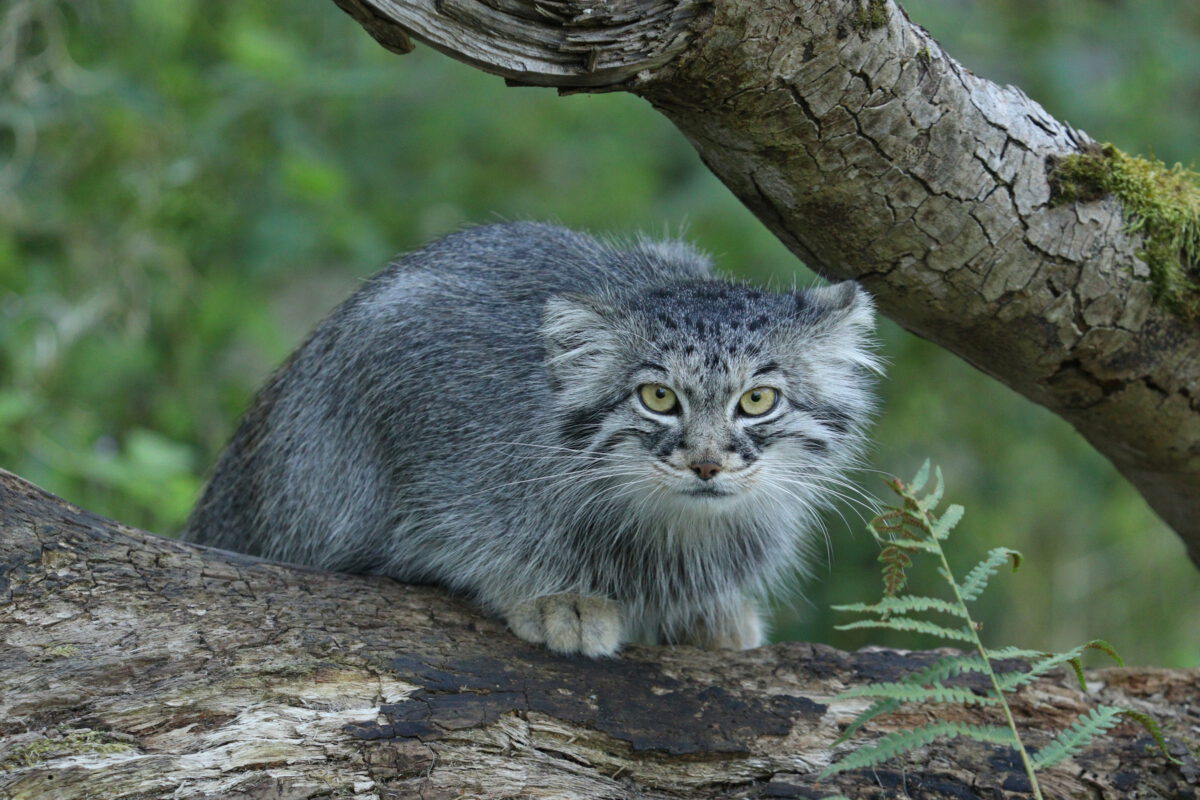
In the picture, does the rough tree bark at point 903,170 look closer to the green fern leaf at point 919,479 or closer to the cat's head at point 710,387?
the cat's head at point 710,387

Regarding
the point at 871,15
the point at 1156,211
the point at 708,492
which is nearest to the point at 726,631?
the point at 708,492

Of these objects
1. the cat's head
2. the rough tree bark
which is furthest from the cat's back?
the rough tree bark

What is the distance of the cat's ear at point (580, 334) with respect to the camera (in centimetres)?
479

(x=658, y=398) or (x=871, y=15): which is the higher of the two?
(x=871, y=15)

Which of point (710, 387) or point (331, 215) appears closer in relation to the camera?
point (710, 387)

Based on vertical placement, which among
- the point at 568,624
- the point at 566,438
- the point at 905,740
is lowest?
the point at 568,624

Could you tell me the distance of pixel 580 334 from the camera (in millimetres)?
4844

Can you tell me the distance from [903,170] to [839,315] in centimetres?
68

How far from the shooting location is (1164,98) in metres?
8.74

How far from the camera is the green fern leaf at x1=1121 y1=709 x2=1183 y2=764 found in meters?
3.92

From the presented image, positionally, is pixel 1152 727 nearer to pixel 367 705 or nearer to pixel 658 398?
pixel 658 398

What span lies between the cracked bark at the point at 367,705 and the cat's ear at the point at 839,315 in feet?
4.33

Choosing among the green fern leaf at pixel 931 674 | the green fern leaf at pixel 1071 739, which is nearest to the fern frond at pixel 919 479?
the green fern leaf at pixel 931 674

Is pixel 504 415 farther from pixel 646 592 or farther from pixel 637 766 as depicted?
pixel 637 766
